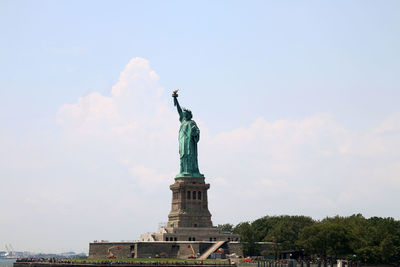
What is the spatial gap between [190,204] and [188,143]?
40.5ft

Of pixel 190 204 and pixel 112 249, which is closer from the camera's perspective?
pixel 112 249

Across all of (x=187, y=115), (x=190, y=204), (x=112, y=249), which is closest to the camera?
(x=112, y=249)

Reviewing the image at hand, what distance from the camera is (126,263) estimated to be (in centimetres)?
9700

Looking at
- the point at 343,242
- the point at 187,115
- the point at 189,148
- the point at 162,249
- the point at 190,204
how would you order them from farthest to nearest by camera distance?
1. the point at 187,115
2. the point at 189,148
3. the point at 190,204
4. the point at 162,249
5. the point at 343,242

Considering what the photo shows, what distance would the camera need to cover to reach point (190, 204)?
401 feet

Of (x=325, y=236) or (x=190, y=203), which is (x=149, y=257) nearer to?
(x=190, y=203)

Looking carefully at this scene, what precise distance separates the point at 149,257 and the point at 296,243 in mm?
25357

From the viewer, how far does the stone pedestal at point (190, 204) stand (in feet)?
396

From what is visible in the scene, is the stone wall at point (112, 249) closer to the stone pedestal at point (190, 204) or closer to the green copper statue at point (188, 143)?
the stone pedestal at point (190, 204)

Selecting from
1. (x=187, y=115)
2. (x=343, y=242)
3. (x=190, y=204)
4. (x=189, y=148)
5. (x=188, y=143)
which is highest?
(x=187, y=115)

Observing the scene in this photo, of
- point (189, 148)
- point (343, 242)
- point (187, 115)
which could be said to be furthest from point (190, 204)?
point (343, 242)

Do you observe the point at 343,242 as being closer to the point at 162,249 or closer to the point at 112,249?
the point at 162,249

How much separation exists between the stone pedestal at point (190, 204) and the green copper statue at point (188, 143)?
228cm

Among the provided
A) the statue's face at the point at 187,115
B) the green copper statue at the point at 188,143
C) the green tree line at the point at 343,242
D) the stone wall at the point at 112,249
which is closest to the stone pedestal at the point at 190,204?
the green copper statue at the point at 188,143
